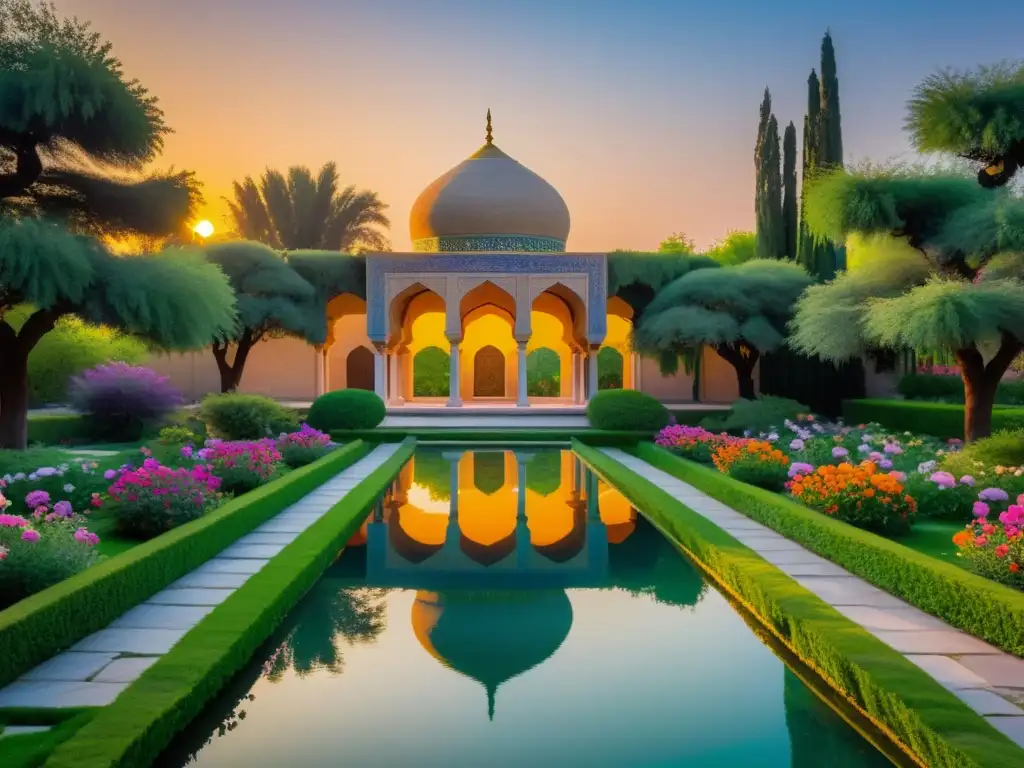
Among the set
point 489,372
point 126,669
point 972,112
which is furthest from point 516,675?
point 489,372

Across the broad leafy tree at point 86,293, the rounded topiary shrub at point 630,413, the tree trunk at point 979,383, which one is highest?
the broad leafy tree at point 86,293

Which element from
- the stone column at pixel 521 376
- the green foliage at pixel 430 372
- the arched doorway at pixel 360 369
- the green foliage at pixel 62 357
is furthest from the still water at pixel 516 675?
the green foliage at pixel 430 372

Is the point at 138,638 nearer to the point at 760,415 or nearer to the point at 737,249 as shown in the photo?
the point at 760,415

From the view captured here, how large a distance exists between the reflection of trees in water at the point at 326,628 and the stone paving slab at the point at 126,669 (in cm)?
67

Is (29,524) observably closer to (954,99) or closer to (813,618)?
(813,618)

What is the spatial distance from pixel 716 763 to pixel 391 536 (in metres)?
5.07

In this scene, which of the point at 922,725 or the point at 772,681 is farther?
the point at 772,681

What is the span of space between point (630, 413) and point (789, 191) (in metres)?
8.73

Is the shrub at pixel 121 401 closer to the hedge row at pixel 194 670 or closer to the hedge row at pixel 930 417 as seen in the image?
the hedge row at pixel 194 670

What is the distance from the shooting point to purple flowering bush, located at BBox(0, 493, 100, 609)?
494cm

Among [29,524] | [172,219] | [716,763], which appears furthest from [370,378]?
[716,763]

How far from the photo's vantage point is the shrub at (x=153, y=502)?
7.12 m

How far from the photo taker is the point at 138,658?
443 cm

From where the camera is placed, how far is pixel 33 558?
16.5 ft
